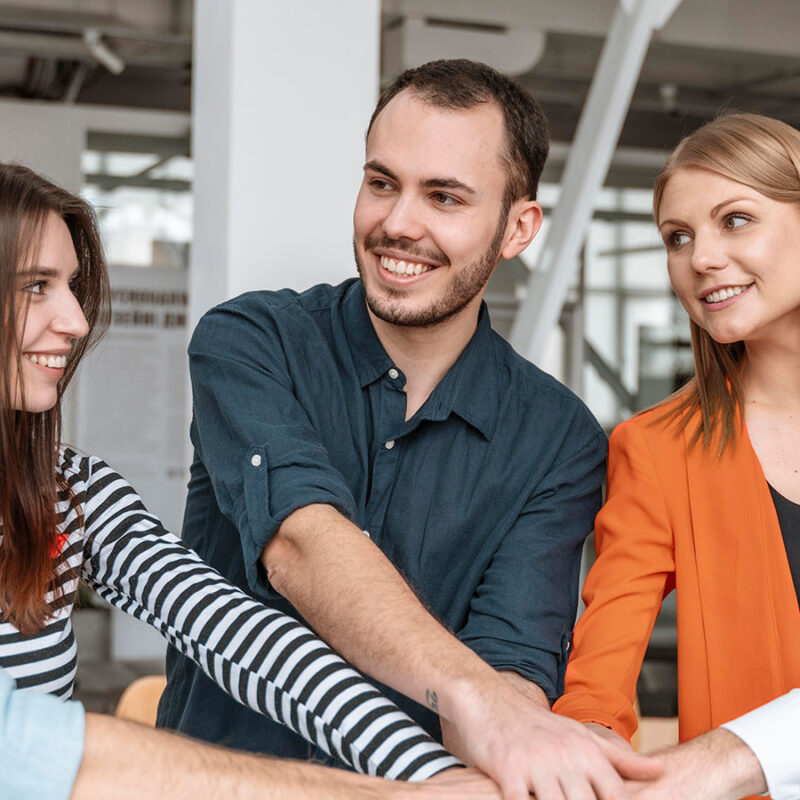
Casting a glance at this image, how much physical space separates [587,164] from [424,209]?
2.02 meters

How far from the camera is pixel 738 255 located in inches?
68.4

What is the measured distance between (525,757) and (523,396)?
2.47 ft

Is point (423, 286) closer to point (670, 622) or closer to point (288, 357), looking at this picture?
point (288, 357)

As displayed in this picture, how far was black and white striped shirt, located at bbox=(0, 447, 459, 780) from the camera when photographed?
4.72ft

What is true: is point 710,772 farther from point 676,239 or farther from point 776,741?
point 676,239

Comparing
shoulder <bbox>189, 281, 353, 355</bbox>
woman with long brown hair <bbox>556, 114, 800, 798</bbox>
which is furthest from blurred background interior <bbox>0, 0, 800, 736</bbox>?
woman with long brown hair <bbox>556, 114, 800, 798</bbox>

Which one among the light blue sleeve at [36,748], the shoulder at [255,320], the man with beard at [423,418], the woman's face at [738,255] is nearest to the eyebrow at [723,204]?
the woman's face at [738,255]

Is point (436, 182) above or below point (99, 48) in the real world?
below

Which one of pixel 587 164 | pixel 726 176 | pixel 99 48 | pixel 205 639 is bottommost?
pixel 205 639

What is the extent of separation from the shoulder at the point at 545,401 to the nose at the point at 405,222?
29cm

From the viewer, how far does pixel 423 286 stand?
1874 millimetres

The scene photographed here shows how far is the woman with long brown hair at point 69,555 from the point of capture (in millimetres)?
1529

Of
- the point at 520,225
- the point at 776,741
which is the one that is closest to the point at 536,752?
the point at 776,741

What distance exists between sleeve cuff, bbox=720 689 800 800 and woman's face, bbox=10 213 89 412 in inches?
39.8
